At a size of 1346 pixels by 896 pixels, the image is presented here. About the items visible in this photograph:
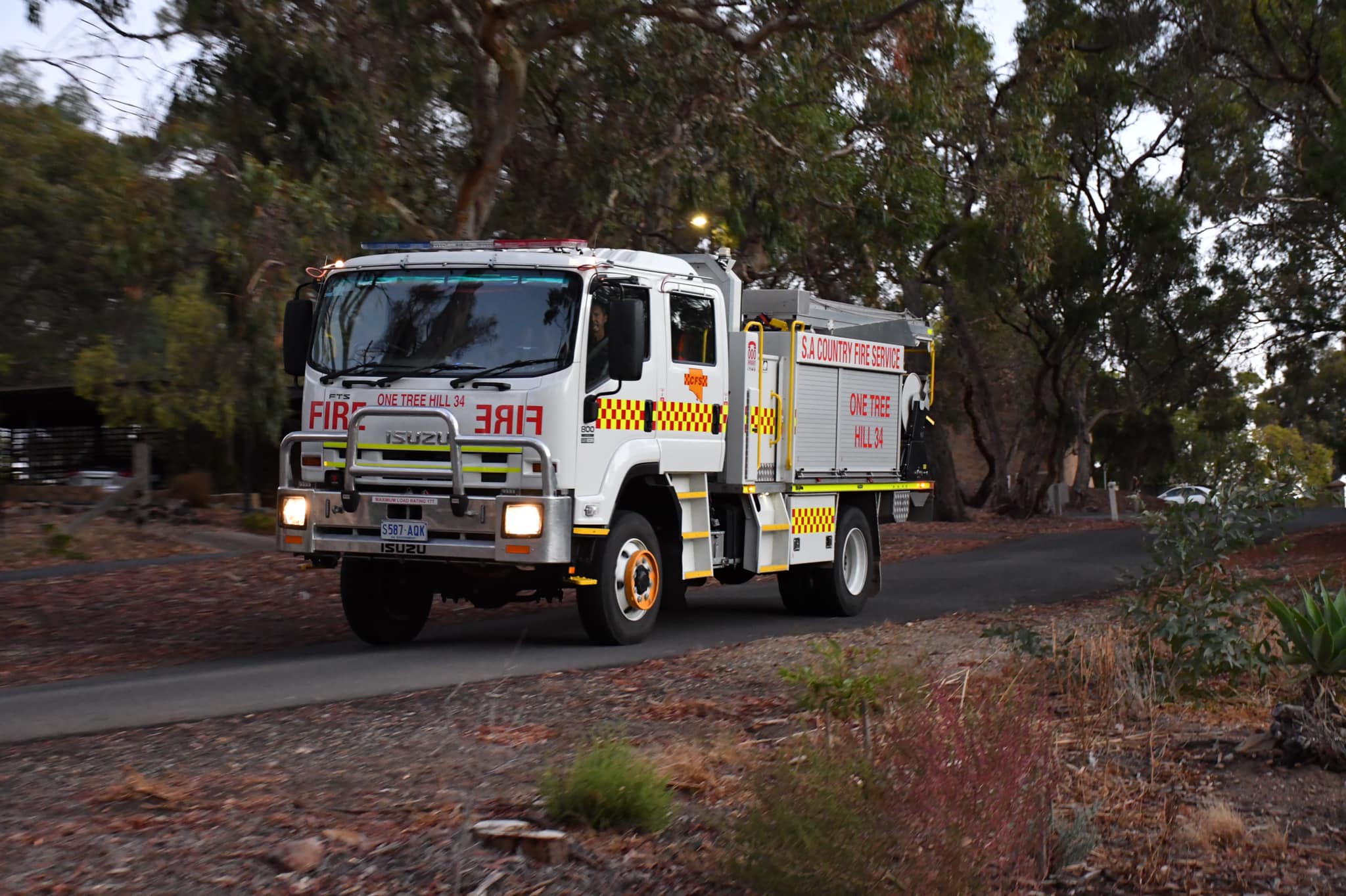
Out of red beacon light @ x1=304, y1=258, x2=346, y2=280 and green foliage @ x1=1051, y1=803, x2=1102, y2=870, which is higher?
red beacon light @ x1=304, y1=258, x2=346, y2=280

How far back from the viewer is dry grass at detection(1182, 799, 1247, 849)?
5715mm

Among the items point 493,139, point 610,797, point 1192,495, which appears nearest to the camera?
point 610,797

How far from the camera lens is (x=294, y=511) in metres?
11.1

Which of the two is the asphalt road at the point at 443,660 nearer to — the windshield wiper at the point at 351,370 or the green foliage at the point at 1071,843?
the windshield wiper at the point at 351,370

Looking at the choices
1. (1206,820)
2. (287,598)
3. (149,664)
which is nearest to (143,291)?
(287,598)

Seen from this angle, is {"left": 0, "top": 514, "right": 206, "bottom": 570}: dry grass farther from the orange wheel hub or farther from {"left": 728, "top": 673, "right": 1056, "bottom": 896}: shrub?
{"left": 728, "top": 673, "right": 1056, "bottom": 896}: shrub

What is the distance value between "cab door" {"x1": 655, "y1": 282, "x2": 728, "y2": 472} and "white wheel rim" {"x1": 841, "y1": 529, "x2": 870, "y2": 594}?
2.82 metres

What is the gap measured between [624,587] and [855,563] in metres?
4.34

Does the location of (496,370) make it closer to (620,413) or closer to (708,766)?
(620,413)

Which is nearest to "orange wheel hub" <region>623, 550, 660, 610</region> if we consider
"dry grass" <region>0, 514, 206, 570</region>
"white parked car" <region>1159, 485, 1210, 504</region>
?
"white parked car" <region>1159, 485, 1210, 504</region>

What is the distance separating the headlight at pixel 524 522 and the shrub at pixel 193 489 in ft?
57.2

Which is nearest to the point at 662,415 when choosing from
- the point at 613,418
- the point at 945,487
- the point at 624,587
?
the point at 613,418

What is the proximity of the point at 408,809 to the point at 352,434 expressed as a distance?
5215mm

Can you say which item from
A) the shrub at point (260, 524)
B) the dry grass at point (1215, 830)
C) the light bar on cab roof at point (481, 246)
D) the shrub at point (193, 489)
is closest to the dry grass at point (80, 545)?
the shrub at point (260, 524)
